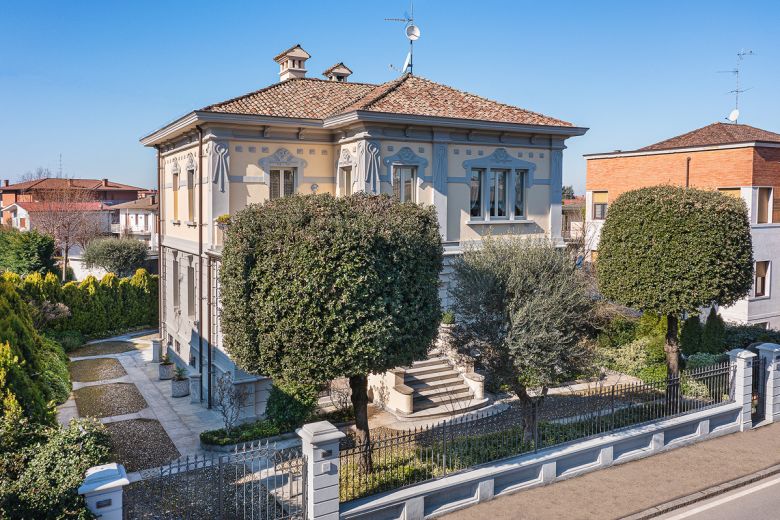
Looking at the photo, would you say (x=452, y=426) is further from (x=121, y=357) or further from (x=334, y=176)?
(x=121, y=357)

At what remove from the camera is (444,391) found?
17328mm

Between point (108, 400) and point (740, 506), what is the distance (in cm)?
1631

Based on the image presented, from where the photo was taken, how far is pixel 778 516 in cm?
1114

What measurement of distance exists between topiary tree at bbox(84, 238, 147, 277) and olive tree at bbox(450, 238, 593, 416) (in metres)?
29.7

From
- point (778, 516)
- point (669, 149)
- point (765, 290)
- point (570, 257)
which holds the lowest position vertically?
point (778, 516)

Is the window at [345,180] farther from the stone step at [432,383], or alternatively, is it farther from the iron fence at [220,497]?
the iron fence at [220,497]

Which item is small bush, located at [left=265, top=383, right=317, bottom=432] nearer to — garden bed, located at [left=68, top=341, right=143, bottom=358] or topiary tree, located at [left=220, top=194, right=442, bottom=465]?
topiary tree, located at [left=220, top=194, right=442, bottom=465]

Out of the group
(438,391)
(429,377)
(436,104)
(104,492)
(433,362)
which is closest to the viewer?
(104,492)

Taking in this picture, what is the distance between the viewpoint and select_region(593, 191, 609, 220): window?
3178cm

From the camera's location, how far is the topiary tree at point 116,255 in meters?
37.0

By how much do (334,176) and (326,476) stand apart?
1159 cm

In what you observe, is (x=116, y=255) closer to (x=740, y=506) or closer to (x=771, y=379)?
(x=771, y=379)

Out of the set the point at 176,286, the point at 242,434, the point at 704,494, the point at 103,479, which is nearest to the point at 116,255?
the point at 176,286

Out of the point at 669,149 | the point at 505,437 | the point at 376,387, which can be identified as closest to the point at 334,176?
the point at 376,387
